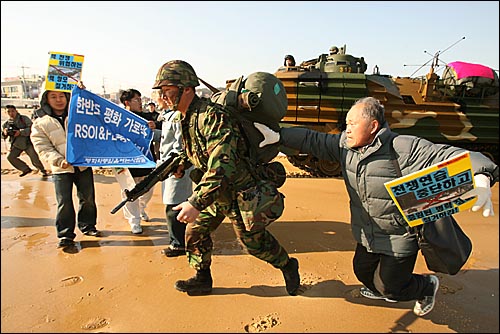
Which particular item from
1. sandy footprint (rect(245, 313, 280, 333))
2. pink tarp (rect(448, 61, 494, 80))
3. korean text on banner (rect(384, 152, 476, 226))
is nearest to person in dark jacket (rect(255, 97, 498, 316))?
korean text on banner (rect(384, 152, 476, 226))

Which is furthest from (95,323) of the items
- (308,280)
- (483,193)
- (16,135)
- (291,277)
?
(16,135)

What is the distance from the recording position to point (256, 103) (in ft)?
7.64

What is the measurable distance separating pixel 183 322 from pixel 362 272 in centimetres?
139

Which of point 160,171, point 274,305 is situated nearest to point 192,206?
point 160,171

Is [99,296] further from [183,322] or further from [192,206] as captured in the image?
[192,206]

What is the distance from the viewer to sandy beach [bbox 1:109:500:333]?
2434mm

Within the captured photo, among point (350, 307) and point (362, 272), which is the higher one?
point (362, 272)

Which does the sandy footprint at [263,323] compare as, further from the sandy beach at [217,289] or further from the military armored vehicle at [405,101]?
the military armored vehicle at [405,101]

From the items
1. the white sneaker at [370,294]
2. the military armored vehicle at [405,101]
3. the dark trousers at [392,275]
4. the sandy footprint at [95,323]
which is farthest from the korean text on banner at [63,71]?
the military armored vehicle at [405,101]

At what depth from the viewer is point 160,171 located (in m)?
2.81

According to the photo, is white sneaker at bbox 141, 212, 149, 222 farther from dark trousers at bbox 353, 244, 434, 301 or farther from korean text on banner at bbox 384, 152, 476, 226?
korean text on banner at bbox 384, 152, 476, 226

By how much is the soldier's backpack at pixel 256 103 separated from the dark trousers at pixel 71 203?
2.34 metres

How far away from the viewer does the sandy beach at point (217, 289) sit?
243cm

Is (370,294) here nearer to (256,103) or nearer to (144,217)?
(256,103)
